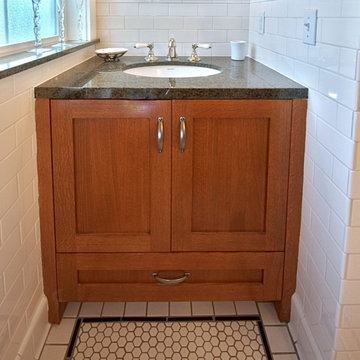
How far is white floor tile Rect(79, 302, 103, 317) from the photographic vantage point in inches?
73.0

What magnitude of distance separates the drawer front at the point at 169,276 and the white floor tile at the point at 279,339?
0.11 metres

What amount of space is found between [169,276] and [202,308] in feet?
0.74

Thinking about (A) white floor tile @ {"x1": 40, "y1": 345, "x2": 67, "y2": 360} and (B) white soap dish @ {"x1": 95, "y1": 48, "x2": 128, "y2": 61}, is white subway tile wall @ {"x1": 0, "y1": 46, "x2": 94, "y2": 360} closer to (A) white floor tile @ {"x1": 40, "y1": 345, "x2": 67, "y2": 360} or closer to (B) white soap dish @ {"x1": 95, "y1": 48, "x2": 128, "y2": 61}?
(A) white floor tile @ {"x1": 40, "y1": 345, "x2": 67, "y2": 360}

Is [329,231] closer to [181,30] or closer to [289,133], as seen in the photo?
[289,133]

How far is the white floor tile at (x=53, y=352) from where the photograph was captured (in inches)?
63.3

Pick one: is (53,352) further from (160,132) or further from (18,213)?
(160,132)

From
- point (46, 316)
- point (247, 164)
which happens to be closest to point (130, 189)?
point (247, 164)

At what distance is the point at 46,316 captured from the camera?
5.71 feet

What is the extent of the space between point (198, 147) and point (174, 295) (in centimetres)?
56

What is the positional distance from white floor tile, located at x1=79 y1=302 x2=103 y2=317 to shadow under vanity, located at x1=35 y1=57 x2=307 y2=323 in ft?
0.34

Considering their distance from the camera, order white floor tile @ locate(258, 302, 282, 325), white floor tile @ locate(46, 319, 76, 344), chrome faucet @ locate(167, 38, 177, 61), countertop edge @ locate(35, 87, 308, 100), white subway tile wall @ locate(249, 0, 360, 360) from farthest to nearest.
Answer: chrome faucet @ locate(167, 38, 177, 61), white floor tile @ locate(258, 302, 282, 325), white floor tile @ locate(46, 319, 76, 344), countertop edge @ locate(35, 87, 308, 100), white subway tile wall @ locate(249, 0, 360, 360)

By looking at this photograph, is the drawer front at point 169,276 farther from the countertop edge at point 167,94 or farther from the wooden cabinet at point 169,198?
the countertop edge at point 167,94

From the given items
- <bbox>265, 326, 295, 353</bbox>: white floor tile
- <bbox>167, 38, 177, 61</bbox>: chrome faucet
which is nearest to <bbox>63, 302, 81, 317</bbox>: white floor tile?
<bbox>265, 326, 295, 353</bbox>: white floor tile

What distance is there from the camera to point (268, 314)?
6.10 feet
